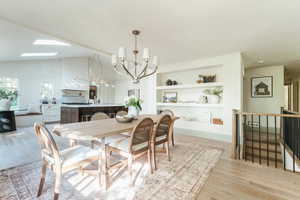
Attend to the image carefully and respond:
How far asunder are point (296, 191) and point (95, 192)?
8.09ft

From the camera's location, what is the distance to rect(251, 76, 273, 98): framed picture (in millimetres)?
5289

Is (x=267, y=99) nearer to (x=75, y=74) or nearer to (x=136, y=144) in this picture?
(x=136, y=144)

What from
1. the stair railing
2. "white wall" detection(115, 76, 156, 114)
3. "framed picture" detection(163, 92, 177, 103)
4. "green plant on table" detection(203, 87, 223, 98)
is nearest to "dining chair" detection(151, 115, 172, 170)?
the stair railing

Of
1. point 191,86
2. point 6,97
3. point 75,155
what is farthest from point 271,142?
point 6,97

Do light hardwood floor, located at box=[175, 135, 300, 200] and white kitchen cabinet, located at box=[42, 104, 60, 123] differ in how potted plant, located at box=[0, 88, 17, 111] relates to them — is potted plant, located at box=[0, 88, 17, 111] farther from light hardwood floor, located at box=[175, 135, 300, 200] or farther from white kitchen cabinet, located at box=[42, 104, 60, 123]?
light hardwood floor, located at box=[175, 135, 300, 200]

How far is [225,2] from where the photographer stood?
1979 millimetres

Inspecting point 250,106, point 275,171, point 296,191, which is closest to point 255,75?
point 250,106

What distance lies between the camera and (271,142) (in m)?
4.14

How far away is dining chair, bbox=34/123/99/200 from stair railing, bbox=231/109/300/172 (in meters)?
2.64

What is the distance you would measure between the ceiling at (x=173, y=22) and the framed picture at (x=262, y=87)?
1772 millimetres

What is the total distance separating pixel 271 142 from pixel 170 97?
3401 mm

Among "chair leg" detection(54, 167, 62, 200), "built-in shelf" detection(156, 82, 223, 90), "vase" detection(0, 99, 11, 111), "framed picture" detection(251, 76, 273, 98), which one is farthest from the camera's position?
"framed picture" detection(251, 76, 273, 98)

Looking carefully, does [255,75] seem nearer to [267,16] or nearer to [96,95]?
[267,16]

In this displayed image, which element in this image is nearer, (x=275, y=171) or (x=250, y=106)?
(x=275, y=171)
